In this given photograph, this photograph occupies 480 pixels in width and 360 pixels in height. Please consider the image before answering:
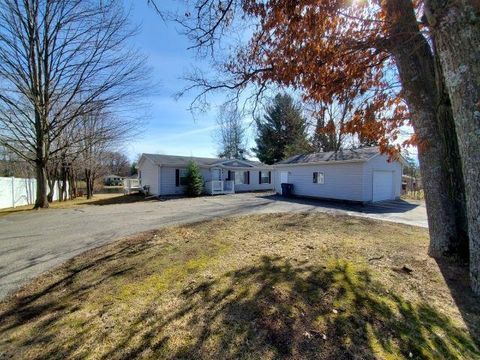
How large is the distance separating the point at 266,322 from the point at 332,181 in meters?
14.4

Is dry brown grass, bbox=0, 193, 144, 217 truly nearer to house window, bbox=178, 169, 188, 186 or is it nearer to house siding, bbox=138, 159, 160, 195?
house siding, bbox=138, 159, 160, 195

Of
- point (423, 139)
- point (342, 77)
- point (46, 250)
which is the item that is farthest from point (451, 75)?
point (46, 250)

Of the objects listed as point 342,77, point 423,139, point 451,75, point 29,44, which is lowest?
point 423,139

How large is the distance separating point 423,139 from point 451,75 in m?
1.83

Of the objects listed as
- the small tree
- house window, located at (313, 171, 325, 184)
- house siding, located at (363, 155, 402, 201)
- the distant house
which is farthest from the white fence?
the distant house

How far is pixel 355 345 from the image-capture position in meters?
2.38

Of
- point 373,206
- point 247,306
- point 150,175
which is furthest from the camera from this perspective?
point 150,175

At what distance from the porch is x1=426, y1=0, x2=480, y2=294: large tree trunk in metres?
18.1

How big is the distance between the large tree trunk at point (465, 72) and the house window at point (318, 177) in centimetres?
1366

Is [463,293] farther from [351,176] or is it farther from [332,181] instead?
[332,181]

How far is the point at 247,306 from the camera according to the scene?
3.07 meters

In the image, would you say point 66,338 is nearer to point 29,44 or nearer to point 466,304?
point 466,304

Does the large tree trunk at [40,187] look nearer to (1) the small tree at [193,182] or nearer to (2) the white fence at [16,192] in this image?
(2) the white fence at [16,192]

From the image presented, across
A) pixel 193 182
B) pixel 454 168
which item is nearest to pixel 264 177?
pixel 193 182
